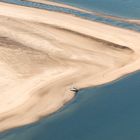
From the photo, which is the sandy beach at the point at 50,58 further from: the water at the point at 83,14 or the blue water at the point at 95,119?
the water at the point at 83,14

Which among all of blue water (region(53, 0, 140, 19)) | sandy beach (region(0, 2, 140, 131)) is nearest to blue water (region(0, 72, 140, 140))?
sandy beach (region(0, 2, 140, 131))

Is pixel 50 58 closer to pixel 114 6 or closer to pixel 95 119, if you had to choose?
pixel 95 119

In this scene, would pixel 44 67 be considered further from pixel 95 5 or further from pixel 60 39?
pixel 95 5

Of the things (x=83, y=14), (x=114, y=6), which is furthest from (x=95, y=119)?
(x=114, y=6)

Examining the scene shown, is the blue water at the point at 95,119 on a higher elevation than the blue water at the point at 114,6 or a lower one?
lower

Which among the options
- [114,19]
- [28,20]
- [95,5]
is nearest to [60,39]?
[28,20]

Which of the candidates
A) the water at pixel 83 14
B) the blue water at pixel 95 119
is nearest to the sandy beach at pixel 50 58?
the blue water at pixel 95 119
